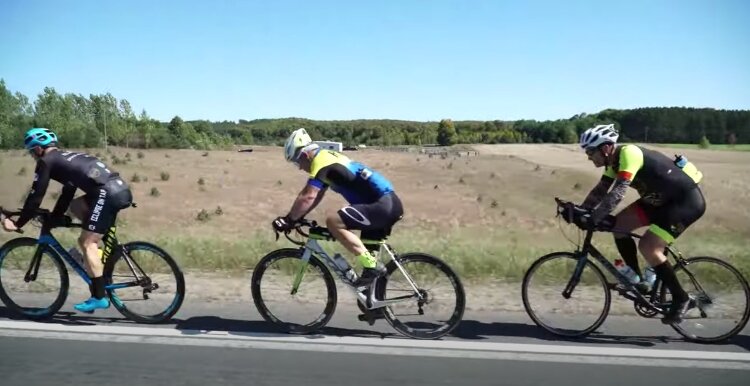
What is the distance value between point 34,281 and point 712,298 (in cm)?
633

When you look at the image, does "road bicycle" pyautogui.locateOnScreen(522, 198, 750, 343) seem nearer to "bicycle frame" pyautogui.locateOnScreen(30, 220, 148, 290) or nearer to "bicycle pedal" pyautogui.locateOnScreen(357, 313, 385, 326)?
"bicycle pedal" pyautogui.locateOnScreen(357, 313, 385, 326)

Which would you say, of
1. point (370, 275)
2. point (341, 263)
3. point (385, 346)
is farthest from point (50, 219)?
point (385, 346)

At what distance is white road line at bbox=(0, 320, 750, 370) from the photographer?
4.46 m

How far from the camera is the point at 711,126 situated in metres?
103

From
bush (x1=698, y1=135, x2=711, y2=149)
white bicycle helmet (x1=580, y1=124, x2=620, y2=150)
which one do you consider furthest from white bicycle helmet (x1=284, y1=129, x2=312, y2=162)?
bush (x1=698, y1=135, x2=711, y2=149)

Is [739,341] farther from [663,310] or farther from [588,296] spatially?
[588,296]

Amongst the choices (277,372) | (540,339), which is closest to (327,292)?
(277,372)

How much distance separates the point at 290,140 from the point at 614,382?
316 centimetres

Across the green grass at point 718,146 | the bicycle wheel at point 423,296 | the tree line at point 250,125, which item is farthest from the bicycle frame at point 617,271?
the green grass at point 718,146

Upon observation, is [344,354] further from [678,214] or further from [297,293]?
[678,214]

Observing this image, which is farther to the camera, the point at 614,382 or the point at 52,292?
the point at 52,292

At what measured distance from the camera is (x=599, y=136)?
16.4ft

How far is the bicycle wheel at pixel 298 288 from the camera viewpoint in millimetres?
5258

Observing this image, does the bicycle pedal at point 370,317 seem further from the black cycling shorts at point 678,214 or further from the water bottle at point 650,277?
the black cycling shorts at point 678,214
